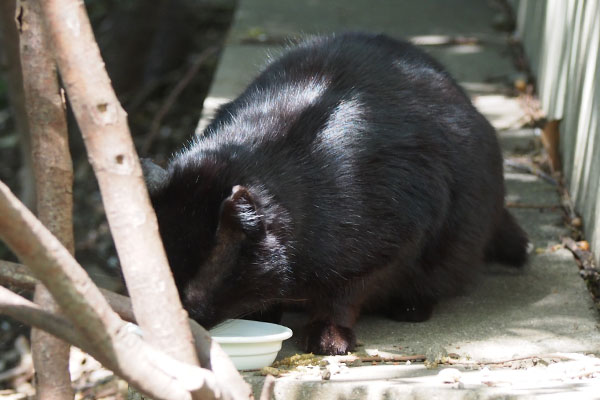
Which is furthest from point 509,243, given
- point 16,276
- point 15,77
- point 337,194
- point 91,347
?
point 15,77

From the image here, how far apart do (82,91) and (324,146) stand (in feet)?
4.58

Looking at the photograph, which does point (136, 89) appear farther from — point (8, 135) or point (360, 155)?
point (360, 155)

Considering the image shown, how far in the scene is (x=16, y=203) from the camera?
6.15 ft

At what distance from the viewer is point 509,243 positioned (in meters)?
4.09

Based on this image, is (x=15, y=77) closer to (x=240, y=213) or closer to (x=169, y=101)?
(x=169, y=101)

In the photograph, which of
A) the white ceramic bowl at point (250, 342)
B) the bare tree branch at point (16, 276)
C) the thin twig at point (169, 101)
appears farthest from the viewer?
the thin twig at point (169, 101)

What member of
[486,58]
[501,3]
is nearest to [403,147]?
[486,58]

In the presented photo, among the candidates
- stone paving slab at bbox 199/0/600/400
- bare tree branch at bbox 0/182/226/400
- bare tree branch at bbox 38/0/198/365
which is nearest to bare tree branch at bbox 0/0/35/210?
stone paving slab at bbox 199/0/600/400

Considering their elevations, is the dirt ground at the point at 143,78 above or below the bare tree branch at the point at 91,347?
below

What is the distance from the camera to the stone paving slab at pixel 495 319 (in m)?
2.82

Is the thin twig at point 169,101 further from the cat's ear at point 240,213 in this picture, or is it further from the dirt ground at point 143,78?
the cat's ear at point 240,213

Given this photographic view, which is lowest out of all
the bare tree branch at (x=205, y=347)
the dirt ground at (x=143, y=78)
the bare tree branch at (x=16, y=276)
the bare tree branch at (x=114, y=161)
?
the dirt ground at (x=143, y=78)

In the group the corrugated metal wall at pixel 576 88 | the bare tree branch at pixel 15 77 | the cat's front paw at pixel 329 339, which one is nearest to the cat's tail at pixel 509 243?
the corrugated metal wall at pixel 576 88

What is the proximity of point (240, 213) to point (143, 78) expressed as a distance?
252 inches
